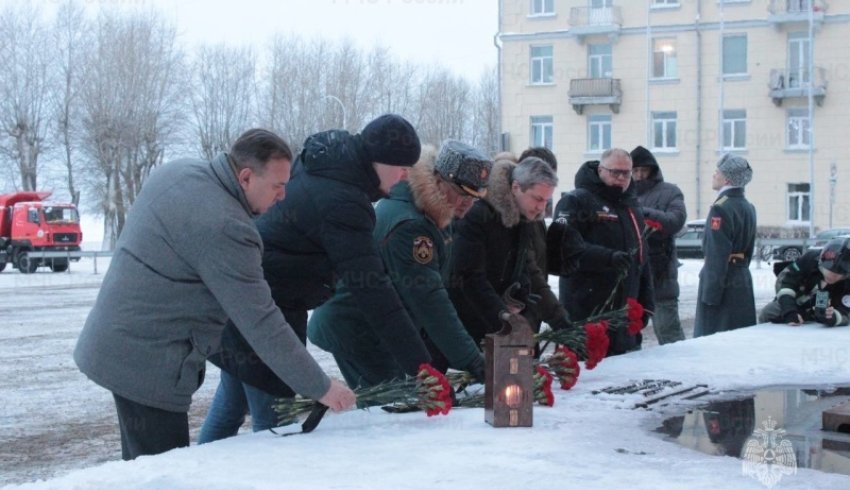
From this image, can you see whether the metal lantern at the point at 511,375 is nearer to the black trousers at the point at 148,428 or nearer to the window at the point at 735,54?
the black trousers at the point at 148,428

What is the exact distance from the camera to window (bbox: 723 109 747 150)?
37.5m

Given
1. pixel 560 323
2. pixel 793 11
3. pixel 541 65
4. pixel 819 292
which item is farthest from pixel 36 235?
pixel 560 323

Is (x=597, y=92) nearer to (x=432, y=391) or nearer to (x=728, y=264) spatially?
(x=728, y=264)

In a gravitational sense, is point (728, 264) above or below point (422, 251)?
below

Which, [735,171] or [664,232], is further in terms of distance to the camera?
[664,232]

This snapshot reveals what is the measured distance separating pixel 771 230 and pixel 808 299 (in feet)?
99.0

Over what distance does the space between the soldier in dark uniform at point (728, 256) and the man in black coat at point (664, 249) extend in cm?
41

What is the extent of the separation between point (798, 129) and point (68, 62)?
91.4ft

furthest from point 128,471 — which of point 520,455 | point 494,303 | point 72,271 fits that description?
point 72,271

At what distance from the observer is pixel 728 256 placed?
7.54m

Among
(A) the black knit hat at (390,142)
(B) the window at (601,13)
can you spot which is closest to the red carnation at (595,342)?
(A) the black knit hat at (390,142)

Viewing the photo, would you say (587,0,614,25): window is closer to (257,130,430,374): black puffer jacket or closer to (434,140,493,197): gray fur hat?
(434,140,493,197): gray fur hat

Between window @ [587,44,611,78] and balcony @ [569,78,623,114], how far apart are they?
2.30 feet

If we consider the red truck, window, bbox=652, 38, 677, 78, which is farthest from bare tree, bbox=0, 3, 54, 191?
window, bbox=652, 38, 677, 78
